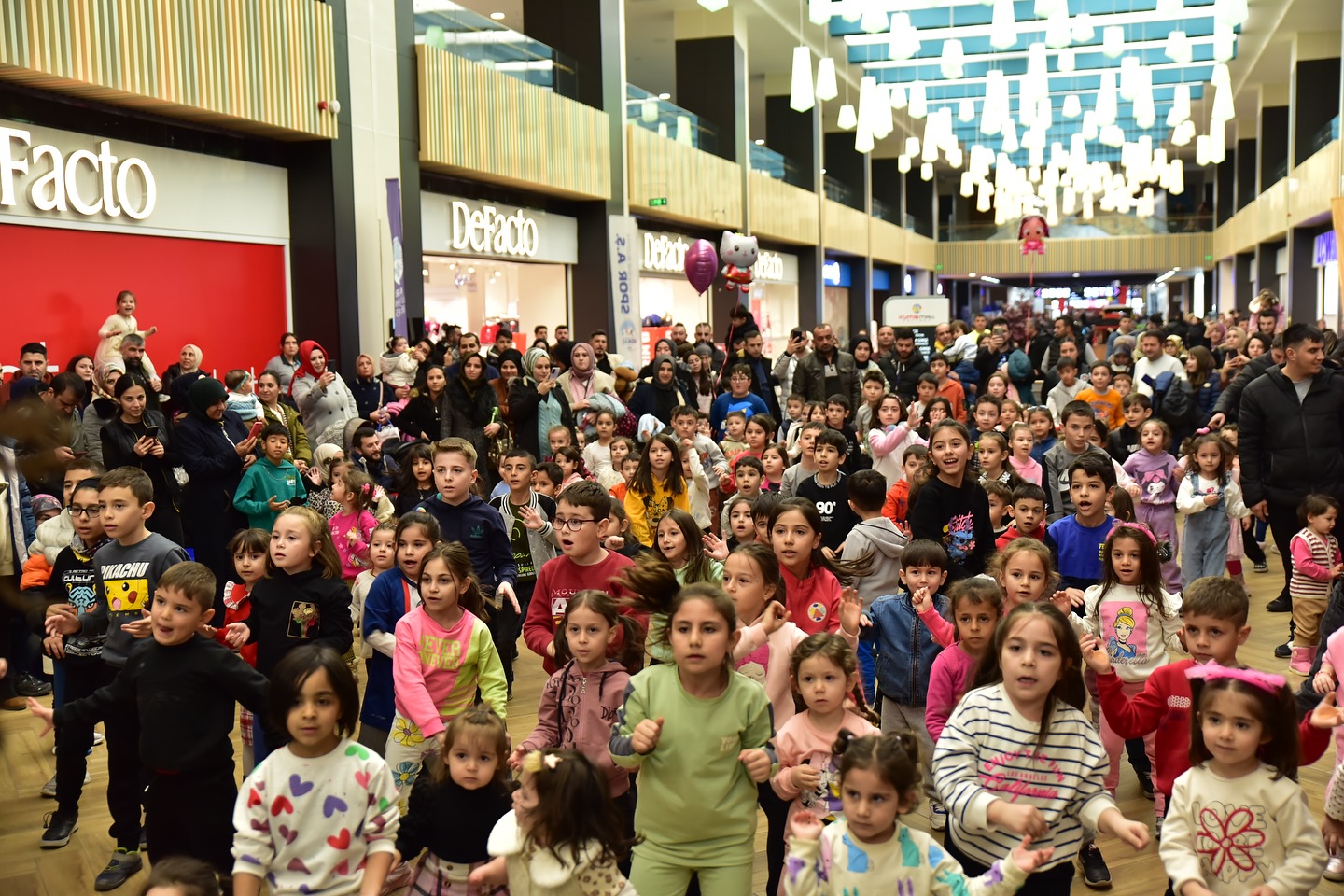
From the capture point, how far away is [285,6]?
10750mm

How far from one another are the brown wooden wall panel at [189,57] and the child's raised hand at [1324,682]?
27.7ft

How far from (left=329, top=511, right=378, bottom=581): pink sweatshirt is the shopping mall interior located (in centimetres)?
115

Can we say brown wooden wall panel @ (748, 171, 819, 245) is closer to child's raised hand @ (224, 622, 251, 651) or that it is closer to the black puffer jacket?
the black puffer jacket

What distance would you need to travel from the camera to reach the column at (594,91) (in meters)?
16.5

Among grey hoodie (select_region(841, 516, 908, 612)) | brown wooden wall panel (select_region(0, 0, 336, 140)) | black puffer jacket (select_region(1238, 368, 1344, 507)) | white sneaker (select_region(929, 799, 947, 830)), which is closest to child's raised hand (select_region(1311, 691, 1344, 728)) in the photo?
white sneaker (select_region(929, 799, 947, 830))

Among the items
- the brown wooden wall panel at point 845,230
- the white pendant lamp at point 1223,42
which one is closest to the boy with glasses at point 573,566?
the white pendant lamp at point 1223,42

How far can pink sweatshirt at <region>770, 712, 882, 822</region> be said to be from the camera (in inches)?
128

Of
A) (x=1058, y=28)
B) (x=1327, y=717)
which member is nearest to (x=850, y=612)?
(x=1327, y=717)

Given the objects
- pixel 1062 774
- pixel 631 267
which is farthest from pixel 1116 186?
pixel 1062 774

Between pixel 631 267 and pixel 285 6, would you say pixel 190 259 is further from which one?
pixel 631 267

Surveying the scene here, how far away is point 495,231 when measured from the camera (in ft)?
48.3

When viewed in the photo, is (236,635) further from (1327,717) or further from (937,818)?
(1327,717)

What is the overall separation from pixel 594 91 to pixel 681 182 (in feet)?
9.79

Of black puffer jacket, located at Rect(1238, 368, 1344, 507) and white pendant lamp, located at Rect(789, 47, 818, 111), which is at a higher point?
white pendant lamp, located at Rect(789, 47, 818, 111)
